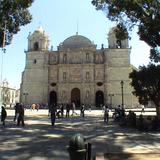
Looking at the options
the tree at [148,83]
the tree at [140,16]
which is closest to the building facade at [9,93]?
the tree at [148,83]

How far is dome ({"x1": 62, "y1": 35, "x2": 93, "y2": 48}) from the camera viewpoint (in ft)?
259

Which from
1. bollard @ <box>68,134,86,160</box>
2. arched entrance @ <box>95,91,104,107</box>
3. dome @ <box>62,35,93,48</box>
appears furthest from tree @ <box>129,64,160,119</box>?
dome @ <box>62,35,93,48</box>

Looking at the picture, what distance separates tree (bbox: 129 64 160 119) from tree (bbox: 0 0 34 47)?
13.0 meters

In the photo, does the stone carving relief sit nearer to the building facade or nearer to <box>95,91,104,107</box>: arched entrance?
<box>95,91,104,107</box>: arched entrance

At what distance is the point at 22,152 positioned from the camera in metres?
11.8

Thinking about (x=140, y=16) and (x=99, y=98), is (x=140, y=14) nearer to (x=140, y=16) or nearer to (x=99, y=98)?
(x=140, y=16)

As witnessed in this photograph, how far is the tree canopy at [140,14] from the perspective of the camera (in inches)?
803

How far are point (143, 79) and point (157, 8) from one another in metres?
13.6

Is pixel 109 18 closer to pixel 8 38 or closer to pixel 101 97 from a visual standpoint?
pixel 8 38

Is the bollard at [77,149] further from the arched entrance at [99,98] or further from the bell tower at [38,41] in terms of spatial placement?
the bell tower at [38,41]

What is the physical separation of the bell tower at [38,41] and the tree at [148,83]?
46.5 metres

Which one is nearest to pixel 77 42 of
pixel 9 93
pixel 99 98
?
pixel 99 98

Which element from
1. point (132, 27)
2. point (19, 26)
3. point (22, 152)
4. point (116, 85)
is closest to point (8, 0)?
point (19, 26)

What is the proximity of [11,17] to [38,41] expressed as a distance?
52.6 meters
